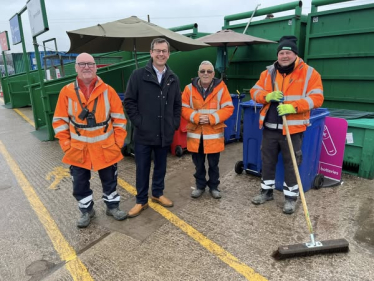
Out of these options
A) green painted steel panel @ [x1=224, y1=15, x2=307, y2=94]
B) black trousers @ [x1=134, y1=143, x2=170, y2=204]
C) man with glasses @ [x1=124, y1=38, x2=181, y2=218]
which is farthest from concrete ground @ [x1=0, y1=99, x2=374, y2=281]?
green painted steel panel @ [x1=224, y1=15, x2=307, y2=94]

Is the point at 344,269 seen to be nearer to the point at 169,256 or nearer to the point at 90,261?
the point at 169,256

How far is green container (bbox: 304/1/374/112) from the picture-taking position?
507cm

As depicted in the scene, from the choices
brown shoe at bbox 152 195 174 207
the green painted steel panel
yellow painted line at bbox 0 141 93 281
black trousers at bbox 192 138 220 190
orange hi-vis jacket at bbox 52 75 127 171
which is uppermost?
the green painted steel panel

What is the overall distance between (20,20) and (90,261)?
7622 millimetres

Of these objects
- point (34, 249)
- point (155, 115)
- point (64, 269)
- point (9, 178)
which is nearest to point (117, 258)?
point (64, 269)

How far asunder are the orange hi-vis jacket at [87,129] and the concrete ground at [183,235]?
83 cm

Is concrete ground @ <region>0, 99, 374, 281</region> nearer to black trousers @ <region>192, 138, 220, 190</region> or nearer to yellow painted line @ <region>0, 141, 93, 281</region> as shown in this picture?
yellow painted line @ <region>0, 141, 93, 281</region>

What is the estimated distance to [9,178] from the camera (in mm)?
4742

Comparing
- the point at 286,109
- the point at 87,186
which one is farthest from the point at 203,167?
the point at 87,186

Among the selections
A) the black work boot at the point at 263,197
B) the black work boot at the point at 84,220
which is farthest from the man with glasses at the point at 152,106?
the black work boot at the point at 263,197

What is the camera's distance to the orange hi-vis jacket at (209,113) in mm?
3559

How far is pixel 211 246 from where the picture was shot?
9.14 ft

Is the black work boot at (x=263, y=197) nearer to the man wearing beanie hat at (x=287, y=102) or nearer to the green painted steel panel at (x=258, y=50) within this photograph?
the man wearing beanie hat at (x=287, y=102)

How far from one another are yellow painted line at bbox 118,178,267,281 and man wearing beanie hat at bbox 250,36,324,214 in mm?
1027
